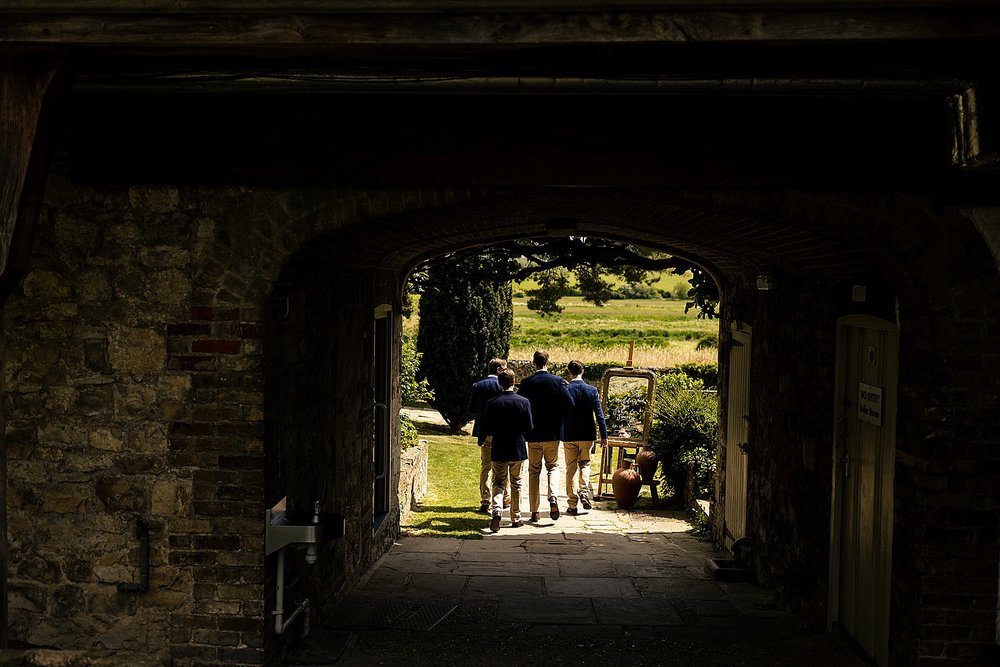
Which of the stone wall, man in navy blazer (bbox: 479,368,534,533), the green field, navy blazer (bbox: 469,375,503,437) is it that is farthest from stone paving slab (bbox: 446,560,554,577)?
the green field

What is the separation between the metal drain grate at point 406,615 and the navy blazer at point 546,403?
328 centimetres

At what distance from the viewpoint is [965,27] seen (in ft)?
10.1

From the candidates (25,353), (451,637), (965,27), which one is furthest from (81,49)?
(451,637)

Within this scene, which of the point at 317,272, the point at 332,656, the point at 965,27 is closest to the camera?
the point at 965,27

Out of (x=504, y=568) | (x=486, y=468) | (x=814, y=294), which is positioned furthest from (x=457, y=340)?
(x=814, y=294)

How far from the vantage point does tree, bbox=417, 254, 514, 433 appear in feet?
60.6

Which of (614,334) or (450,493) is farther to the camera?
(614,334)

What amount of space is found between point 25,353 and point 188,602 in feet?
4.92

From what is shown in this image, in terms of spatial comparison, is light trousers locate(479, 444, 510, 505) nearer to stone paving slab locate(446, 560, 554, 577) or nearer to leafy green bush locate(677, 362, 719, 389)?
stone paving slab locate(446, 560, 554, 577)

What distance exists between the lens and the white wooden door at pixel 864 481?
16.0 feet

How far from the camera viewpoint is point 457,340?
18.8 m

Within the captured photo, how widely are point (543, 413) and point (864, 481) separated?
177 inches

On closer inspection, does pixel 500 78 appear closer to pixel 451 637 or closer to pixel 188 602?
pixel 188 602

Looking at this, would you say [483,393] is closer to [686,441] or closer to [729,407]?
[729,407]
